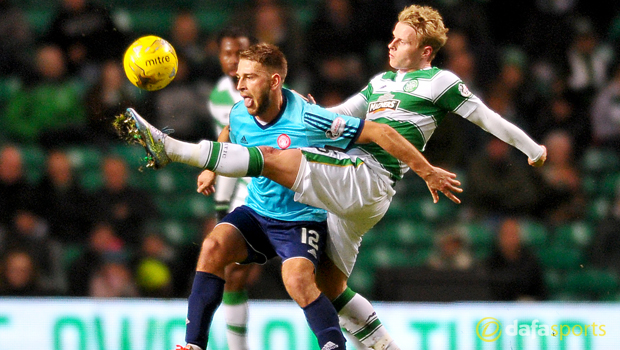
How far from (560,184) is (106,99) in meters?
4.07

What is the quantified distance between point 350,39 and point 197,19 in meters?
1.67

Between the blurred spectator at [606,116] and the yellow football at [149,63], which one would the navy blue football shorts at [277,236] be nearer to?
the yellow football at [149,63]

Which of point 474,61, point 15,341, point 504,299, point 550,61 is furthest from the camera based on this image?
point 550,61

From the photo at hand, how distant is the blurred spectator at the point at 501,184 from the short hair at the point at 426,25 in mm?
3381

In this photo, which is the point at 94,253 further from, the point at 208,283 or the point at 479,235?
the point at 208,283

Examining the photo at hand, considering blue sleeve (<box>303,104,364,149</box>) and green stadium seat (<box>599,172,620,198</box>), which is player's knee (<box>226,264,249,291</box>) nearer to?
blue sleeve (<box>303,104,364,149</box>)

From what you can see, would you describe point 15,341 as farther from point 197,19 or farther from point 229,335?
point 197,19

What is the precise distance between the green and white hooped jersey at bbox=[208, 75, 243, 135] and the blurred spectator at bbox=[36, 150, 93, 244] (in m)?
2.77

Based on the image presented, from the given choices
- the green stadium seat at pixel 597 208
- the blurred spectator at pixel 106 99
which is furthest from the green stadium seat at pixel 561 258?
the blurred spectator at pixel 106 99

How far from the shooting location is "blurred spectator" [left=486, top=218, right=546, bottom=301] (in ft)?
22.1

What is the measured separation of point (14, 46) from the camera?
8.01m

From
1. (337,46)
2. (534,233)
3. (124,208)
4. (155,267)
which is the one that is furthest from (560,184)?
(124,208)

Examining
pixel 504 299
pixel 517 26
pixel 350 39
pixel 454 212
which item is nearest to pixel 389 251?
pixel 454 212

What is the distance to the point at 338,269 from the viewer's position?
4273 mm
